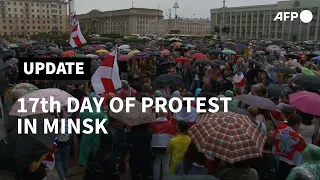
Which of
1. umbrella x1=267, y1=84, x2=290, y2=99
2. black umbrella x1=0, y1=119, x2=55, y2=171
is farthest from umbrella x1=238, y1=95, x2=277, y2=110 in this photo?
black umbrella x1=0, y1=119, x2=55, y2=171

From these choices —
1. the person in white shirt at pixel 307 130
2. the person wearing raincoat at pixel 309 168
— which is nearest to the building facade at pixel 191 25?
the person in white shirt at pixel 307 130

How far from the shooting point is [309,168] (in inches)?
125

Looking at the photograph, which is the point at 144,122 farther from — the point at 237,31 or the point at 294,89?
the point at 237,31

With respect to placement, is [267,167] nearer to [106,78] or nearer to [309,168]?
[309,168]

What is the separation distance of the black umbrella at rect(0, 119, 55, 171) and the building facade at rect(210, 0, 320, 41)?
86.1 meters

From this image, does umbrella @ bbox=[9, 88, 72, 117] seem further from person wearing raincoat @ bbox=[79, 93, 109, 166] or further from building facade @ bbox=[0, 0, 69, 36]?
building facade @ bbox=[0, 0, 69, 36]

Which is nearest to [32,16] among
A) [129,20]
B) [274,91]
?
[129,20]

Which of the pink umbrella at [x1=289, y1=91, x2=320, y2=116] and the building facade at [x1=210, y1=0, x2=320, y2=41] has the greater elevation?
the building facade at [x1=210, y1=0, x2=320, y2=41]

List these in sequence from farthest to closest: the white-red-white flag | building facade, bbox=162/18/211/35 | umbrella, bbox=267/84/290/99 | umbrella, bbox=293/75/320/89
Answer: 1. building facade, bbox=162/18/211/35
2. umbrella, bbox=267/84/290/99
3. umbrella, bbox=293/75/320/89
4. the white-red-white flag

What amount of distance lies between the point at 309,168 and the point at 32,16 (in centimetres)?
12222

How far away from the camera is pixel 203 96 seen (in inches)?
257

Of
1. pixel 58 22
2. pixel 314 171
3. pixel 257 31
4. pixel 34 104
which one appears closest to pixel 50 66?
pixel 34 104

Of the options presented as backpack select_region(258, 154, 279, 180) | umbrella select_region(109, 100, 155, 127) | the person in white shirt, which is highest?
umbrella select_region(109, 100, 155, 127)

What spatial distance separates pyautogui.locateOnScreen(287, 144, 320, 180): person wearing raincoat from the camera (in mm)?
3018
